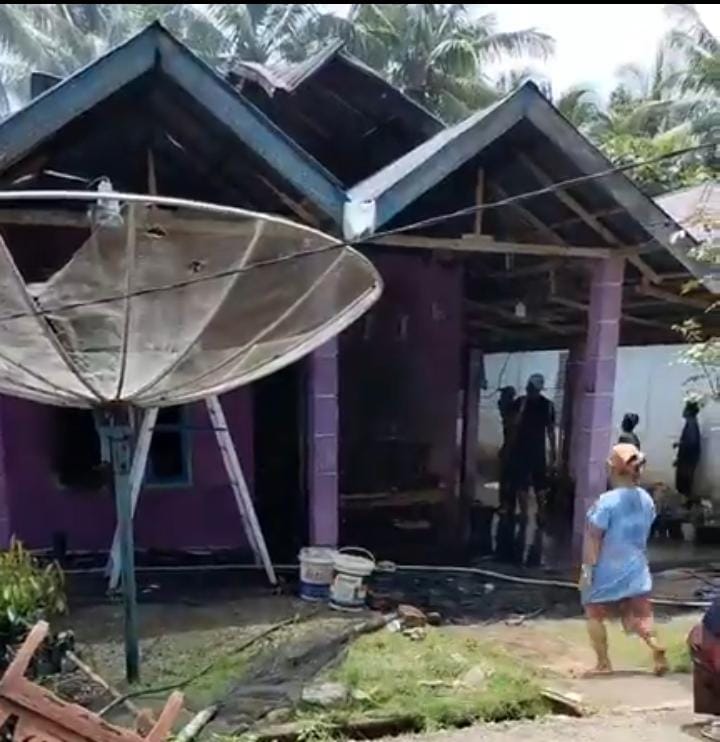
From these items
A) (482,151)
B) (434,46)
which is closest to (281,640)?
(482,151)

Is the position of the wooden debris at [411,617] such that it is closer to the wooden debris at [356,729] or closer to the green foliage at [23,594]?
the wooden debris at [356,729]

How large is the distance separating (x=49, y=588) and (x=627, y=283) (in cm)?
645

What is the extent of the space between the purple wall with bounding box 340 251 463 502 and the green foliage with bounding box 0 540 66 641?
450 centimetres

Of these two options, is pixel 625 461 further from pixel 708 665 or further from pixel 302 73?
pixel 302 73

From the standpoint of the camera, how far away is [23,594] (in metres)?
5.55

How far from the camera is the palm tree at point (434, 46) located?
87.7 ft

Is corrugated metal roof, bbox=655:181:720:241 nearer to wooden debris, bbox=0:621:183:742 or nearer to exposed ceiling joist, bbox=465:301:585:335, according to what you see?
exposed ceiling joist, bbox=465:301:585:335

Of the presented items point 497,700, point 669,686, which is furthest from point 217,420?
point 669,686

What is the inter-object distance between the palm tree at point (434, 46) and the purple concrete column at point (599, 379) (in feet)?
61.4

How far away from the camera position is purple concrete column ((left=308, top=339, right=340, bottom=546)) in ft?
26.2

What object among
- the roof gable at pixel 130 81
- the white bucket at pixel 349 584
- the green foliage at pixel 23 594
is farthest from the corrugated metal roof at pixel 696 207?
the green foliage at pixel 23 594

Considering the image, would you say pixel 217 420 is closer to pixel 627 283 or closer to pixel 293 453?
pixel 293 453

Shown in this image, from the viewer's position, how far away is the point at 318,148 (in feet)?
36.4

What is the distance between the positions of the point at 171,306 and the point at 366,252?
3.72 m
